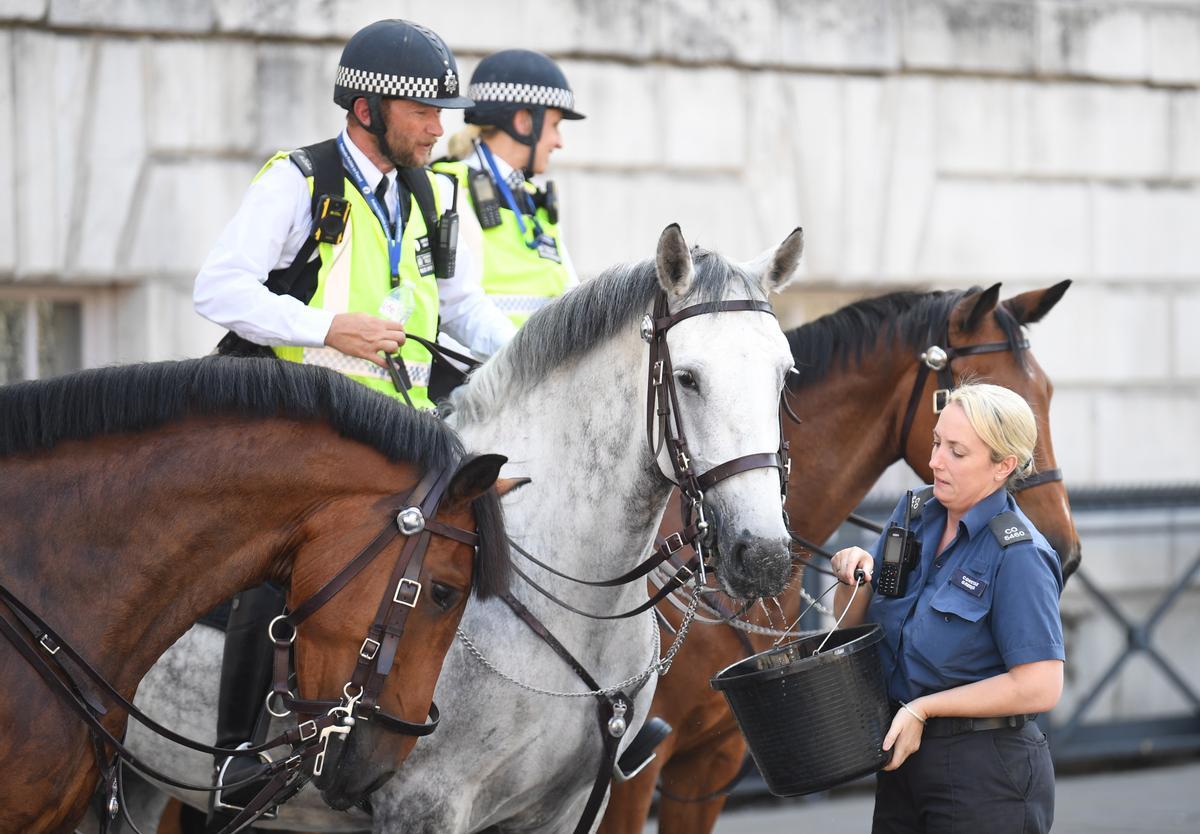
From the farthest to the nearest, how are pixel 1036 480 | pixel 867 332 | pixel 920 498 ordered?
pixel 867 332
pixel 1036 480
pixel 920 498

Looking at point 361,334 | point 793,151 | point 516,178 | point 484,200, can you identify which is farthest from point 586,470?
point 793,151

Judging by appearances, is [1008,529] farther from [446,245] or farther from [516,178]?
[516,178]

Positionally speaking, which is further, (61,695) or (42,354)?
(42,354)

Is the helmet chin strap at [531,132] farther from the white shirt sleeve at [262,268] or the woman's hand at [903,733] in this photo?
the woman's hand at [903,733]

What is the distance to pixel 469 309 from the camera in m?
5.12

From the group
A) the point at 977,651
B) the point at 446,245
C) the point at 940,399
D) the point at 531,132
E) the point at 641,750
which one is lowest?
the point at 641,750

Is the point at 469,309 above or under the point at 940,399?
above

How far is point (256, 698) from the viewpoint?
14.0ft

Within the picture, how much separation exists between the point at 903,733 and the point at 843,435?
1.68 m

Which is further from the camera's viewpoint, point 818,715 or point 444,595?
point 818,715

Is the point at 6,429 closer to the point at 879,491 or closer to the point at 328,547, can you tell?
the point at 328,547

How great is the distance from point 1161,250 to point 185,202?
242 inches


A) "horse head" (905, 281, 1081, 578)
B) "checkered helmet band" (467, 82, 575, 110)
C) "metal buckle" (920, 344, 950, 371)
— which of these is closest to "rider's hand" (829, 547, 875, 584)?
"horse head" (905, 281, 1081, 578)

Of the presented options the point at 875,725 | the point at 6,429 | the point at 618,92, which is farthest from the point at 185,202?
the point at 875,725
